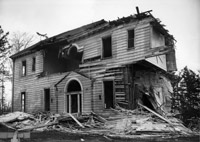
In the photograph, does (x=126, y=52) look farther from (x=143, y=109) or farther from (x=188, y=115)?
(x=188, y=115)

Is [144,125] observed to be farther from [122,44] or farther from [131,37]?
[131,37]

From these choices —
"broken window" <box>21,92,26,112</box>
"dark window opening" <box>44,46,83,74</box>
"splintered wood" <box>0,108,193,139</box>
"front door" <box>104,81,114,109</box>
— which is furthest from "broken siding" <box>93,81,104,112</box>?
"broken window" <box>21,92,26,112</box>

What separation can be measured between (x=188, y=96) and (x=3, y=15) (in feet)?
38.4

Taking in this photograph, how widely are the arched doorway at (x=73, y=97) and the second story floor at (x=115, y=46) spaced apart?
2128 millimetres

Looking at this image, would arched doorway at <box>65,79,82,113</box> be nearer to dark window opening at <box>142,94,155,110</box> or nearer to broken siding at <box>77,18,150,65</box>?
broken siding at <box>77,18,150,65</box>

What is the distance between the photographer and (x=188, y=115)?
1303 centimetres

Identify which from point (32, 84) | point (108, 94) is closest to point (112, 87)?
point (108, 94)

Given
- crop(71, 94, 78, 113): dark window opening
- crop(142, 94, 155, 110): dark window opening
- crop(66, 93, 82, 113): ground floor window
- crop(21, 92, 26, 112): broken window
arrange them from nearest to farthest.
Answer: crop(142, 94, 155, 110): dark window opening → crop(66, 93, 82, 113): ground floor window → crop(71, 94, 78, 113): dark window opening → crop(21, 92, 26, 112): broken window

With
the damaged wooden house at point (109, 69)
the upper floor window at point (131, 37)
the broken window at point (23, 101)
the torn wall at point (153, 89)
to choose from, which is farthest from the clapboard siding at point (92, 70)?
the torn wall at point (153, 89)

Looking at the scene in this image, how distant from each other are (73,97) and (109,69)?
4843 mm

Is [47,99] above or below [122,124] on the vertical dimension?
above

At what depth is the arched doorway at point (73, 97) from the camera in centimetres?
1972

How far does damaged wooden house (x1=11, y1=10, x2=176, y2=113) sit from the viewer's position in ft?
52.5

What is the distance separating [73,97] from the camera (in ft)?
66.5
